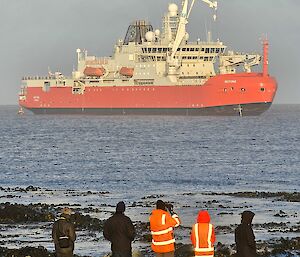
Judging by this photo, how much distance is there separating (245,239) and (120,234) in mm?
2075

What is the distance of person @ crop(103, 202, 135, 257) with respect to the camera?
44.6ft

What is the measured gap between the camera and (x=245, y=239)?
42.6ft

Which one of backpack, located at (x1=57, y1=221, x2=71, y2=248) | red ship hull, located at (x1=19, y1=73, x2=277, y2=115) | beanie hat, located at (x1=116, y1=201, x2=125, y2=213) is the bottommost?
backpack, located at (x1=57, y1=221, x2=71, y2=248)

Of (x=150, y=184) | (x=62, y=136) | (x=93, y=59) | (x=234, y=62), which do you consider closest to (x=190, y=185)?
(x=150, y=184)

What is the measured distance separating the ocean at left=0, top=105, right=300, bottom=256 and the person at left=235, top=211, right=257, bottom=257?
7.28m

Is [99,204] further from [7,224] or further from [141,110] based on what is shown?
[141,110]

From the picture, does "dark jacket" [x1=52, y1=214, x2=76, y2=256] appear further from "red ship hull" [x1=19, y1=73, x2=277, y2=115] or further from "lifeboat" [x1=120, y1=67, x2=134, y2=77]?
"lifeboat" [x1=120, y1=67, x2=134, y2=77]

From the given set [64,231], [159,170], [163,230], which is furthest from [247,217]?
[159,170]

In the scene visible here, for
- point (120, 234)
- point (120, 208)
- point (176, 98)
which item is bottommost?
point (120, 234)

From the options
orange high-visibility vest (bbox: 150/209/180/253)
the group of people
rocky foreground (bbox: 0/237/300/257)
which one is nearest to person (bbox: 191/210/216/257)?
the group of people

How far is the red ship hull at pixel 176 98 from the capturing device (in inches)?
4715

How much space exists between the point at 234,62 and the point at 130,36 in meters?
22.6

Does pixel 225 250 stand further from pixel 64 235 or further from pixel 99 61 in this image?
pixel 99 61

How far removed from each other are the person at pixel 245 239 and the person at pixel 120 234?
69.5 inches
